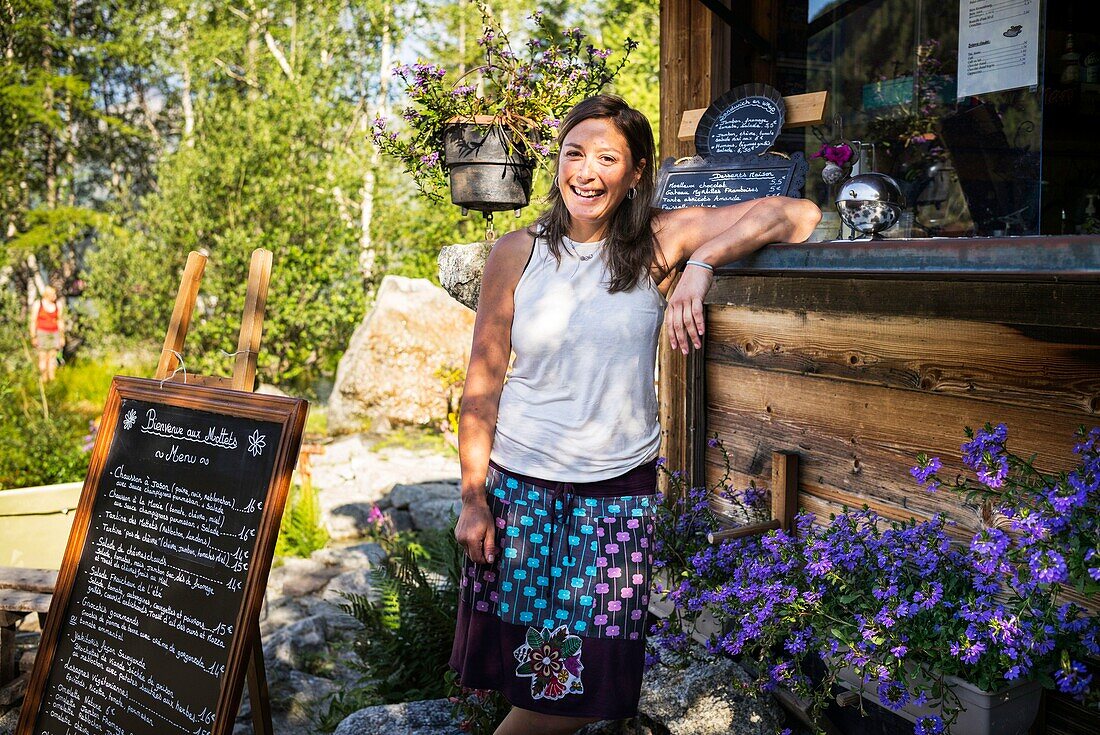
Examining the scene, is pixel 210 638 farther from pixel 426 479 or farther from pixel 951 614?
pixel 426 479

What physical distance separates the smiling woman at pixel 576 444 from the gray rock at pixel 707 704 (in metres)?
0.72

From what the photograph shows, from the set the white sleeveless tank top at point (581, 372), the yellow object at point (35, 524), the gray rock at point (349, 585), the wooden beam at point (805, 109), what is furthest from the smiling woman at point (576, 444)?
the gray rock at point (349, 585)

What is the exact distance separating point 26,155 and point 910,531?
16.9 metres

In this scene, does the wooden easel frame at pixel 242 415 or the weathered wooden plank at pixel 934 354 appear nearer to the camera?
the weathered wooden plank at pixel 934 354

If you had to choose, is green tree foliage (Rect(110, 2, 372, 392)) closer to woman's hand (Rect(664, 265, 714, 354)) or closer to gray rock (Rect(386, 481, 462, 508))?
gray rock (Rect(386, 481, 462, 508))

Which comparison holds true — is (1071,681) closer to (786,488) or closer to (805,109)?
(786,488)

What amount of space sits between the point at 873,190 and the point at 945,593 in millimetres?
988

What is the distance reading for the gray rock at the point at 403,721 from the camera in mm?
3148

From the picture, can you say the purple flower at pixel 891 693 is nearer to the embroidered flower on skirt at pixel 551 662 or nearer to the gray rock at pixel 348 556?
the embroidered flower on skirt at pixel 551 662

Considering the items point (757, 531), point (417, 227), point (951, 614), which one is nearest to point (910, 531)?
point (951, 614)

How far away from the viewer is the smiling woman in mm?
2166

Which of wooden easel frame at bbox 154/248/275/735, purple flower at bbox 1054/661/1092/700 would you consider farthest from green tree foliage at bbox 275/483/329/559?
purple flower at bbox 1054/661/1092/700

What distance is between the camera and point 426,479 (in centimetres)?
804

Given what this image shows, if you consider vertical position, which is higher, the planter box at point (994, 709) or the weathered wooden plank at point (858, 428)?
the weathered wooden plank at point (858, 428)
